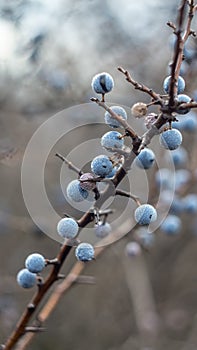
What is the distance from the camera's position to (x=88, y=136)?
13.0 ft

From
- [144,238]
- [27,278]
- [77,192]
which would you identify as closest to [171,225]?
[144,238]

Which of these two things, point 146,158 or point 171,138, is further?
point 146,158

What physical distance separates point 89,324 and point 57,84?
244 cm

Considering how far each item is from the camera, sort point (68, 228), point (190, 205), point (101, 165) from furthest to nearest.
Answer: point (190, 205), point (68, 228), point (101, 165)

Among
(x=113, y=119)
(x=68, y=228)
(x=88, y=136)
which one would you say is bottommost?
(x=68, y=228)

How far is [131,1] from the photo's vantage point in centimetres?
224

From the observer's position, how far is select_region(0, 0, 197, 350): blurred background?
2.16m

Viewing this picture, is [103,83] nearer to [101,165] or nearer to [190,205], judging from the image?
[101,165]

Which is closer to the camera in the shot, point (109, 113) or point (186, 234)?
point (109, 113)

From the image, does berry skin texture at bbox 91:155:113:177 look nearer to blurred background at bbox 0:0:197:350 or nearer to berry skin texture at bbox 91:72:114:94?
berry skin texture at bbox 91:72:114:94

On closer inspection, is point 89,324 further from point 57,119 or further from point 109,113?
point 109,113

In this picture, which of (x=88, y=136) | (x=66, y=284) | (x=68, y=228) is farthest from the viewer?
(x=88, y=136)

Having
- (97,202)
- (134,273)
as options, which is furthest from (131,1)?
(134,273)

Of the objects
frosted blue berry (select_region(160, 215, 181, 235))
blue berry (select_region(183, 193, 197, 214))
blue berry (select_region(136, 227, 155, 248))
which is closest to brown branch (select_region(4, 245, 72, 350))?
blue berry (select_region(136, 227, 155, 248))
